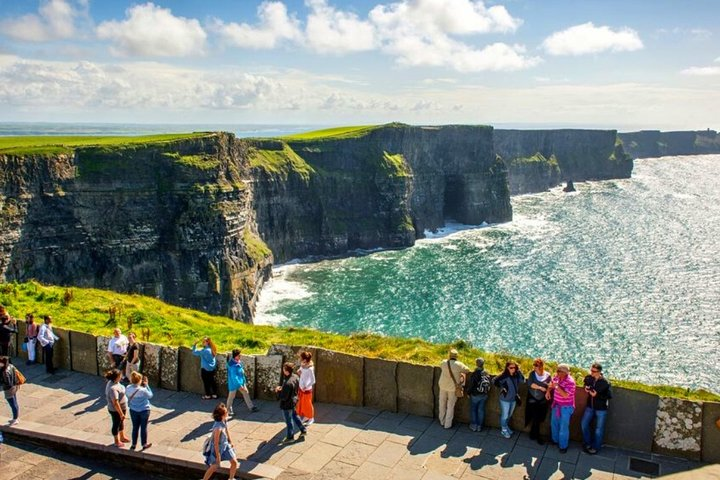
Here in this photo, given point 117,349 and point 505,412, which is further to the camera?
point 117,349

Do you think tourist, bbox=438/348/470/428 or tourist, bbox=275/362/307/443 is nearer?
tourist, bbox=275/362/307/443

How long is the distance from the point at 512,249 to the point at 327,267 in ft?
117

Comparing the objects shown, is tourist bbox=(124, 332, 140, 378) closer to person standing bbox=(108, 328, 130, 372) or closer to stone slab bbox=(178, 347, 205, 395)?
person standing bbox=(108, 328, 130, 372)

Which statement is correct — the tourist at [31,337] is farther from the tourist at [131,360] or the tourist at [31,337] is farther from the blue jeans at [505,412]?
the blue jeans at [505,412]

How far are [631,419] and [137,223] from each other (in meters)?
62.6

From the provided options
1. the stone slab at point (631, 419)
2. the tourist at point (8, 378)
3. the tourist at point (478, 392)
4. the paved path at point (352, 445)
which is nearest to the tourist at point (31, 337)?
the paved path at point (352, 445)

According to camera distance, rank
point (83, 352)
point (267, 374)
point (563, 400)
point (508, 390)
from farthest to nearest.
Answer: point (83, 352) → point (267, 374) → point (508, 390) → point (563, 400)

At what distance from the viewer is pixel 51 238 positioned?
2467 inches

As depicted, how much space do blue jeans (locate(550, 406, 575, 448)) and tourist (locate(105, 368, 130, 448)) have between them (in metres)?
11.3

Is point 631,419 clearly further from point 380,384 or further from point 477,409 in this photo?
point 380,384

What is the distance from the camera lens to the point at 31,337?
2200 centimetres

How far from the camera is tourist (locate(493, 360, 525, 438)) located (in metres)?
15.9

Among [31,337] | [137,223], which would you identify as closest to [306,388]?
[31,337]

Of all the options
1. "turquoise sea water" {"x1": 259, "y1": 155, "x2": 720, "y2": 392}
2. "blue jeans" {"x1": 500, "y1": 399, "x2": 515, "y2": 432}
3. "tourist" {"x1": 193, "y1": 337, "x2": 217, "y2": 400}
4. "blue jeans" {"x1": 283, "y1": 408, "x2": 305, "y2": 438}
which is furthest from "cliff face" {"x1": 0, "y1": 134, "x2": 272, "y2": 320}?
"blue jeans" {"x1": 500, "y1": 399, "x2": 515, "y2": 432}
